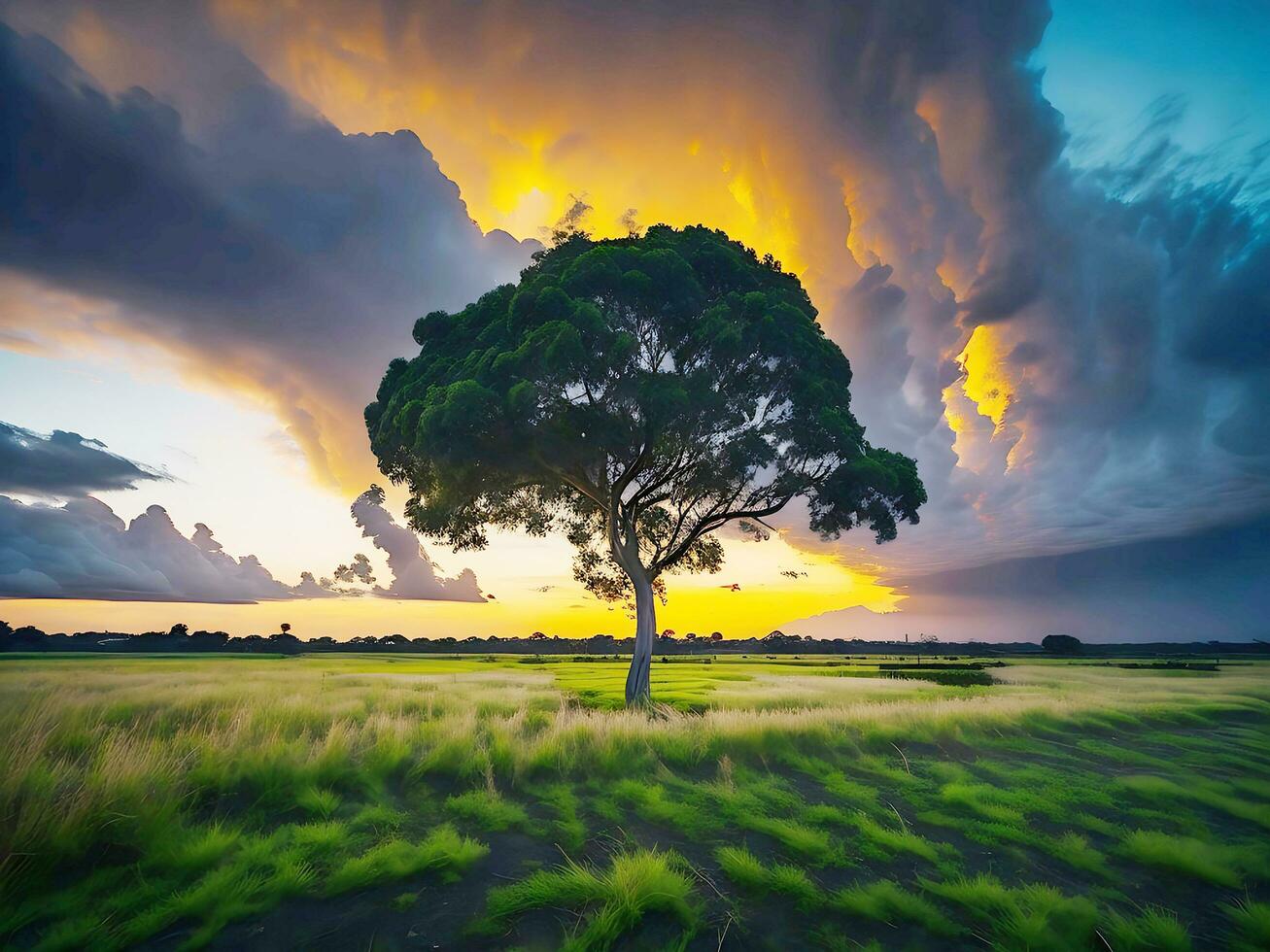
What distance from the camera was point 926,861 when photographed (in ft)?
23.9

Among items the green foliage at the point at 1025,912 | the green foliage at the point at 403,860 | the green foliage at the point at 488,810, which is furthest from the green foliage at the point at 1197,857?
the green foliage at the point at 403,860

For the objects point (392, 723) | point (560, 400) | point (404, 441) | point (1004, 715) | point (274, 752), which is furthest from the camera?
point (404, 441)

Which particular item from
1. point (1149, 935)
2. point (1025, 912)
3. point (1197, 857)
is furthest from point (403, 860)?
point (1197, 857)

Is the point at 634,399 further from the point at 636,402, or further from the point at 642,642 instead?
the point at 642,642

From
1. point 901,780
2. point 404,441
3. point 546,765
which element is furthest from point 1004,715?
point 404,441

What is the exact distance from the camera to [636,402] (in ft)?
60.1

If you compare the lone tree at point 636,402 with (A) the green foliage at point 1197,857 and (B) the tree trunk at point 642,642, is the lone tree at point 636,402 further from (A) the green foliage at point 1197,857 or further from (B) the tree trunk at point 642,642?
(A) the green foliage at point 1197,857

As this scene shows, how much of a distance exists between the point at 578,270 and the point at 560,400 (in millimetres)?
4589

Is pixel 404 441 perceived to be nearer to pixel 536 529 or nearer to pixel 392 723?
pixel 536 529

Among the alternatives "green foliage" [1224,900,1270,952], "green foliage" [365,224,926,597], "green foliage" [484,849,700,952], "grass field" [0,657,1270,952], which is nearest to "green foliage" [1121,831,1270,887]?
"grass field" [0,657,1270,952]

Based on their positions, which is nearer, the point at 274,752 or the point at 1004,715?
the point at 274,752

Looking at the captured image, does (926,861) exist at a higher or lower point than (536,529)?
lower

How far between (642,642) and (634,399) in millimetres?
9149

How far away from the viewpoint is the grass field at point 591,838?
5453 mm
